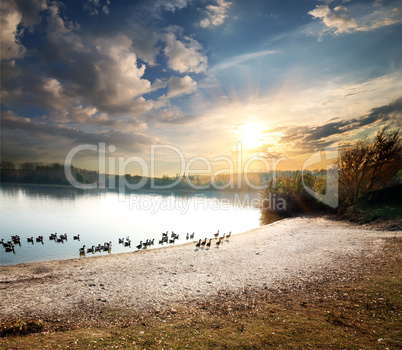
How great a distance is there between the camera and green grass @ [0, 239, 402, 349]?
7203 mm

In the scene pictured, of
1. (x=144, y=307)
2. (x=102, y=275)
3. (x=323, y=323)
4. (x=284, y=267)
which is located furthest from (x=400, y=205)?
(x=102, y=275)

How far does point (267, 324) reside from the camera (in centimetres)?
851

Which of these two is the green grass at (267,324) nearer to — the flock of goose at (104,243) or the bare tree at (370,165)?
the flock of goose at (104,243)

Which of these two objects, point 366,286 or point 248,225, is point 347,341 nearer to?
point 366,286

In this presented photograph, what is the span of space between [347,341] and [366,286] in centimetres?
545

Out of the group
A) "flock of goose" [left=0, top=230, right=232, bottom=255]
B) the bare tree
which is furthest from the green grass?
the bare tree

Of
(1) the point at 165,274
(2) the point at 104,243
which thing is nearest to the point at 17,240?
(2) the point at 104,243

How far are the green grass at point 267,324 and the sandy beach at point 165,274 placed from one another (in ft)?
5.16

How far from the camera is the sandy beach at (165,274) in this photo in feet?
40.1

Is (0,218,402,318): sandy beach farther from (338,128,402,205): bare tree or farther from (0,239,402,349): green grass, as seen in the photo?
(338,128,402,205): bare tree

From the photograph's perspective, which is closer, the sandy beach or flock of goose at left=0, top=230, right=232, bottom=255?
the sandy beach

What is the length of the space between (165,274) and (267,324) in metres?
10.2

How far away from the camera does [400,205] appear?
105ft

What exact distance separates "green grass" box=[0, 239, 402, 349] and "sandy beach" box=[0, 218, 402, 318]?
5.16 feet
